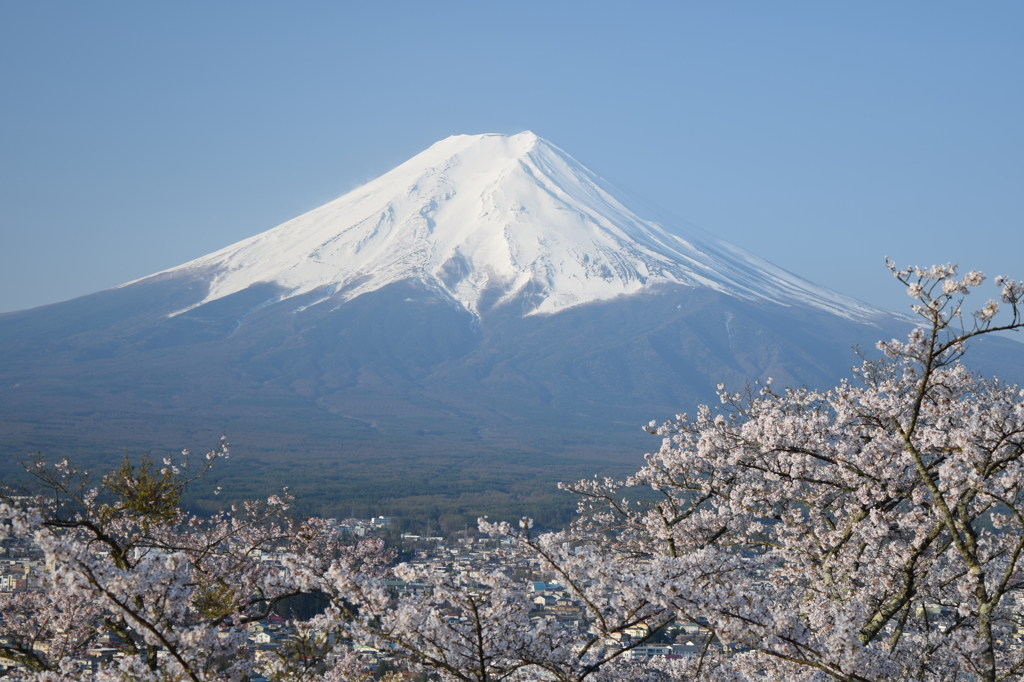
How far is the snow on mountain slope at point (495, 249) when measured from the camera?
14538cm

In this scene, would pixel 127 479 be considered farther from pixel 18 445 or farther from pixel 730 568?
pixel 18 445

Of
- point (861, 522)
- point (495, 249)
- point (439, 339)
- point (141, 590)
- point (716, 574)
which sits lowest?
point (439, 339)

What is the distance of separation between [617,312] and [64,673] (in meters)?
138

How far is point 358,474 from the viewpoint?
6594 centimetres

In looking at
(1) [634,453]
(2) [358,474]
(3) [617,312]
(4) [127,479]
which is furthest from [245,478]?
(3) [617,312]

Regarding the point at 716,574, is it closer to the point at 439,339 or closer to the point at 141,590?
the point at 141,590

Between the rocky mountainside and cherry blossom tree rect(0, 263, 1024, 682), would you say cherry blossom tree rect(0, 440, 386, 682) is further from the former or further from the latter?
the rocky mountainside

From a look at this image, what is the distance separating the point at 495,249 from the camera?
153750 mm

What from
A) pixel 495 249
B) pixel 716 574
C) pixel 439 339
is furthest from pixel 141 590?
pixel 495 249

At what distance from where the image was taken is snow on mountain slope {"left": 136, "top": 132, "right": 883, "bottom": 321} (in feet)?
477

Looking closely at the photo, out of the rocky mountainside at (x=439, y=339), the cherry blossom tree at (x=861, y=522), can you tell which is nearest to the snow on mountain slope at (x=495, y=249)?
the rocky mountainside at (x=439, y=339)

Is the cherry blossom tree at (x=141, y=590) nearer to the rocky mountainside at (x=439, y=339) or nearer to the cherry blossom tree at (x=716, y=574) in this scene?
the cherry blossom tree at (x=716, y=574)

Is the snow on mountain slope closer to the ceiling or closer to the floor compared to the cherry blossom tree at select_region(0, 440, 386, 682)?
closer to the ceiling

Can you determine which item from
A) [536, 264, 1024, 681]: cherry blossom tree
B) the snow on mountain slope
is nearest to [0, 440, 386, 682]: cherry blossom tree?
[536, 264, 1024, 681]: cherry blossom tree
